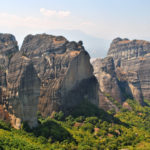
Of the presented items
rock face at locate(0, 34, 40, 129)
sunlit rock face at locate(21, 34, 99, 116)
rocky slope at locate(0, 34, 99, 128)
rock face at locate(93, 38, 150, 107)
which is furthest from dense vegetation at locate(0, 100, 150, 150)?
rock face at locate(93, 38, 150, 107)

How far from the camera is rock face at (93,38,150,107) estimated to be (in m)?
74.6

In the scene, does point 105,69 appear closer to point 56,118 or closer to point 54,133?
point 56,118

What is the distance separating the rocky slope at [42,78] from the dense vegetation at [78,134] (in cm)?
197

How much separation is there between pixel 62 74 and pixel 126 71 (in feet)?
144

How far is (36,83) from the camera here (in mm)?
38219

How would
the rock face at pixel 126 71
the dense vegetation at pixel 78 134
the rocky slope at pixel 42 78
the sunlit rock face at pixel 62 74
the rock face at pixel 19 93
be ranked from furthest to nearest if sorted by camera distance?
the rock face at pixel 126 71 → the sunlit rock face at pixel 62 74 → the rocky slope at pixel 42 78 → the rock face at pixel 19 93 → the dense vegetation at pixel 78 134

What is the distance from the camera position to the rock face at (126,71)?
74.6 metres

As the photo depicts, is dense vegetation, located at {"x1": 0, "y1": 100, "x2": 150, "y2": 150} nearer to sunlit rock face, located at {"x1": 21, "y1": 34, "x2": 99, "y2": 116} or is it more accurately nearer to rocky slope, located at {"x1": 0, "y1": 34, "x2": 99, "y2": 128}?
rocky slope, located at {"x1": 0, "y1": 34, "x2": 99, "y2": 128}

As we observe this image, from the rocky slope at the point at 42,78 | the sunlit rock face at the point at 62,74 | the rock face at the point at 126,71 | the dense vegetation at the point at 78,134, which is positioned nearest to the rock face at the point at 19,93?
the rocky slope at the point at 42,78

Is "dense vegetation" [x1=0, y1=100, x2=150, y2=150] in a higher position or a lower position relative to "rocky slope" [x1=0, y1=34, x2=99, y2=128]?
lower

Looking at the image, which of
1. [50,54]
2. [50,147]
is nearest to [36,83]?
[50,147]

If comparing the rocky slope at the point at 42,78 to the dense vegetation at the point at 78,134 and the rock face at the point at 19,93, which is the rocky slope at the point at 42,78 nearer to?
the rock face at the point at 19,93

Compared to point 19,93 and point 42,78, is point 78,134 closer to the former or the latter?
point 19,93

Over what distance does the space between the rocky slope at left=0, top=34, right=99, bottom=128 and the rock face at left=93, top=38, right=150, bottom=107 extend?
15407 millimetres
